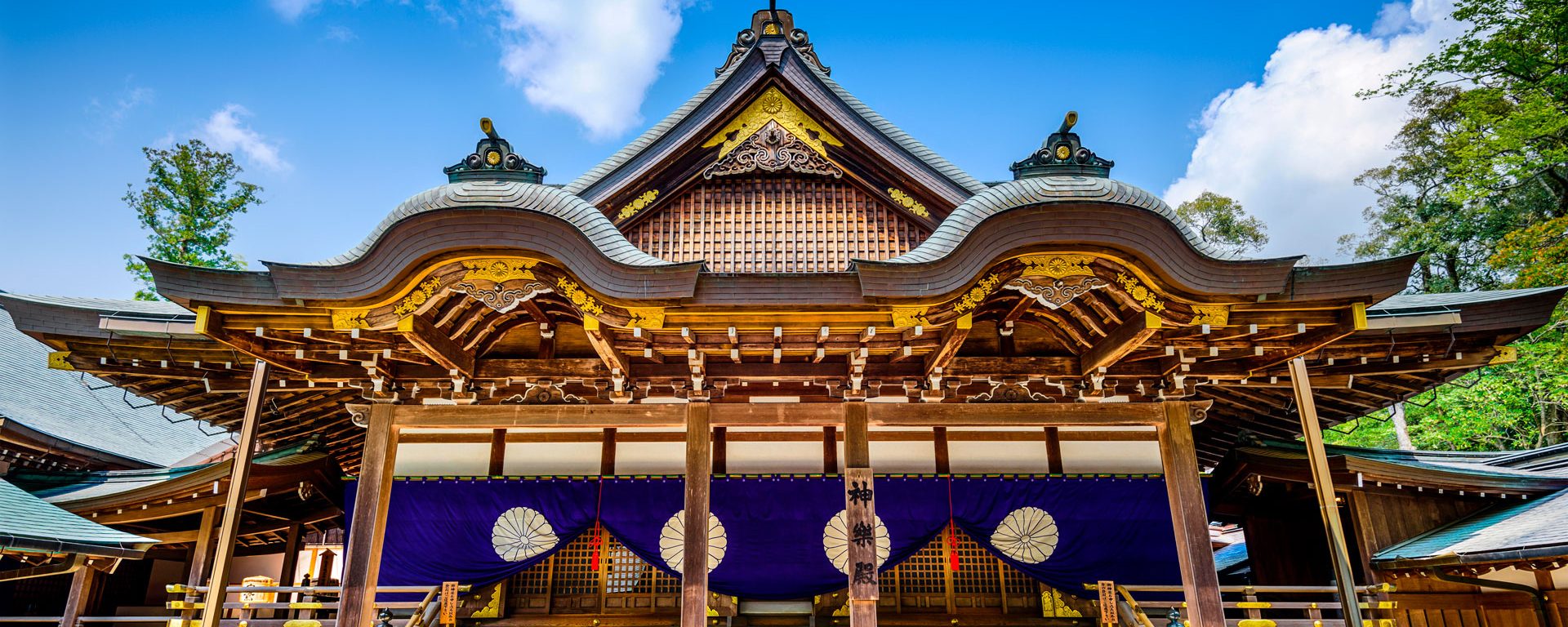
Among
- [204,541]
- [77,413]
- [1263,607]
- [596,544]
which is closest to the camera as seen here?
[1263,607]

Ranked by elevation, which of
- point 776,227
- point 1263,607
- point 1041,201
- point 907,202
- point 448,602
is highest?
point 907,202

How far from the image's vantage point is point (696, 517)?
25.1ft

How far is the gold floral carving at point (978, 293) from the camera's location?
6.36 metres

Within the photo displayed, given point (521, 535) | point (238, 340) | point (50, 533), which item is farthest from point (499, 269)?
point (50, 533)

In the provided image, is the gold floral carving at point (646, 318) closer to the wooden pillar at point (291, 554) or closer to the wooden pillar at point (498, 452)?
the wooden pillar at point (498, 452)

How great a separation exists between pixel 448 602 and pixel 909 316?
625cm

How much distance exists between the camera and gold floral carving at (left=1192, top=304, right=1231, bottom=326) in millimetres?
6488

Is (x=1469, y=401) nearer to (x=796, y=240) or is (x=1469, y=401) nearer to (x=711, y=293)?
(x=796, y=240)

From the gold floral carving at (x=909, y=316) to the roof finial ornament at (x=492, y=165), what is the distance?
11.0 feet

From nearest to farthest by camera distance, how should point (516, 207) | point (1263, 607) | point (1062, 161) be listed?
point (516, 207), point (1062, 161), point (1263, 607)

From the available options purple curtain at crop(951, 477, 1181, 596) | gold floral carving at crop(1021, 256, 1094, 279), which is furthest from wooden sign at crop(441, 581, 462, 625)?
gold floral carving at crop(1021, 256, 1094, 279)

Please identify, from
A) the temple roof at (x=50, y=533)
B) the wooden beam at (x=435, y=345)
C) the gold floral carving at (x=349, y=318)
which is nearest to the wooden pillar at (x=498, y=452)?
the wooden beam at (x=435, y=345)

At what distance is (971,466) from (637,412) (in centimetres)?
406

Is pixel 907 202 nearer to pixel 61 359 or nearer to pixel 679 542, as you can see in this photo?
pixel 679 542
